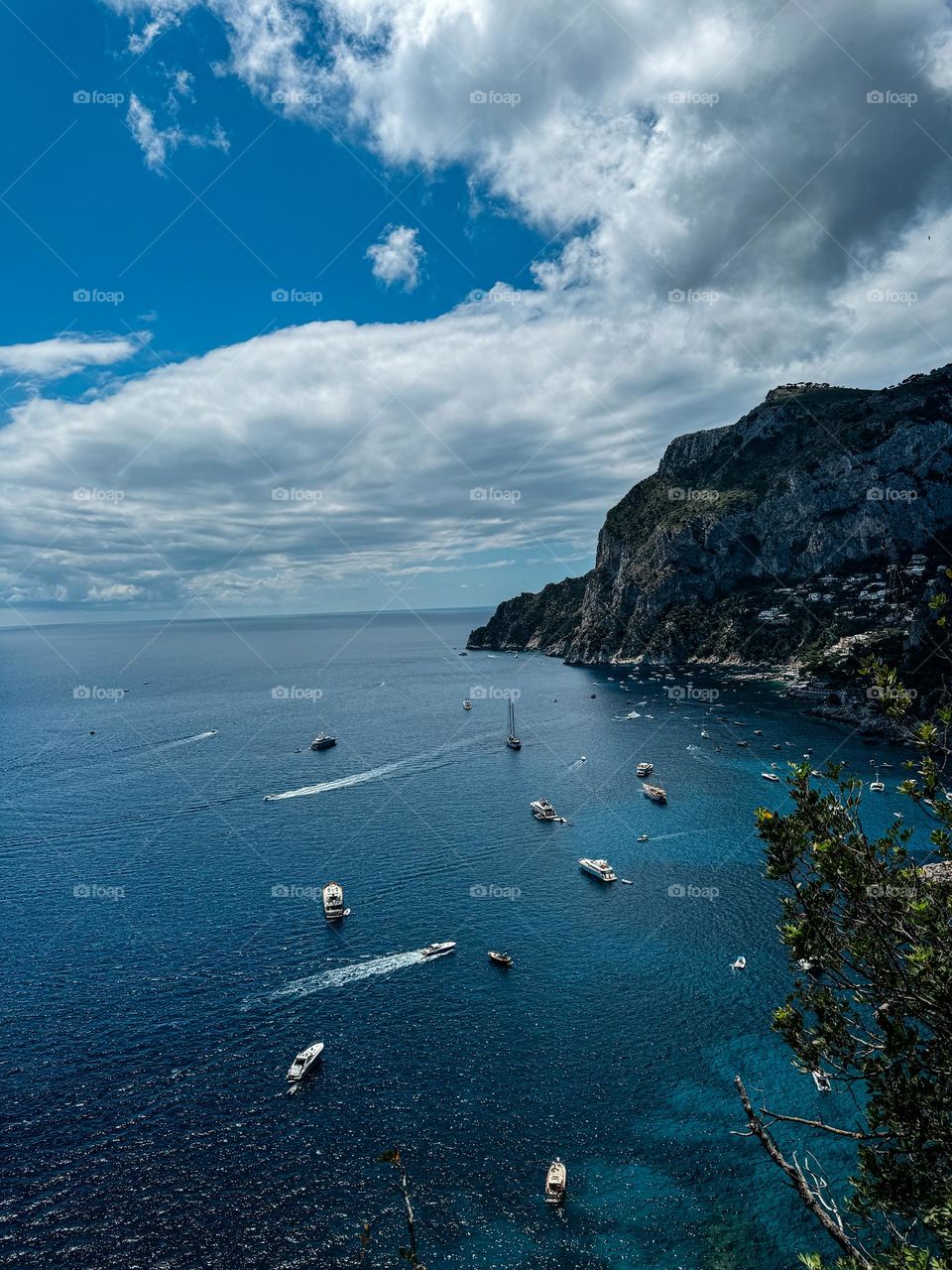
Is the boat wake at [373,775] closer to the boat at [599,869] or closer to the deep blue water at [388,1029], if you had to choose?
the deep blue water at [388,1029]

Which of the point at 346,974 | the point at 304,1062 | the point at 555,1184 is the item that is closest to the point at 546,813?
the point at 346,974

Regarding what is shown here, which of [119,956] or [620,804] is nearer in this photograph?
[119,956]

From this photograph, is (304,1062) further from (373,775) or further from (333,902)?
(373,775)

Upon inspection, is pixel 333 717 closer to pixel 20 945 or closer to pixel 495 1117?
pixel 20 945

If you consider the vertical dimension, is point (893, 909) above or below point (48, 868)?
above

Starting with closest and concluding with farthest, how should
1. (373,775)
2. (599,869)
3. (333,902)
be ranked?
1. (333,902)
2. (599,869)
3. (373,775)

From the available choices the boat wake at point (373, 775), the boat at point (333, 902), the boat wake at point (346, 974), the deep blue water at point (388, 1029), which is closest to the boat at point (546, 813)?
the deep blue water at point (388, 1029)

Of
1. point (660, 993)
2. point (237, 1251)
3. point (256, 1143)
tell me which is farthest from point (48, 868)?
point (660, 993)
